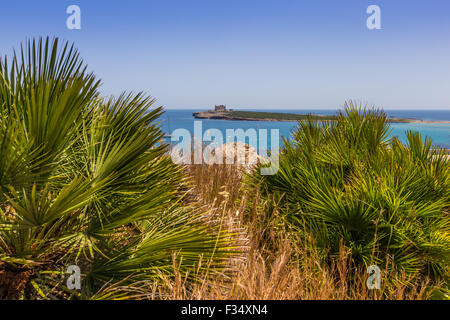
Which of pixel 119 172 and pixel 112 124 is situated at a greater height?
pixel 112 124

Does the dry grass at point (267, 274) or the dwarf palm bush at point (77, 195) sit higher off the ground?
the dwarf palm bush at point (77, 195)

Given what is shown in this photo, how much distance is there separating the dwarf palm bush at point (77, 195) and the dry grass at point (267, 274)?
7.0 inches

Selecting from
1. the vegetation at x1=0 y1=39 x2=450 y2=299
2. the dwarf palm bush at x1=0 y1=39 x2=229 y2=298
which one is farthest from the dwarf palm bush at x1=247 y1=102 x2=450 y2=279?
the dwarf palm bush at x1=0 y1=39 x2=229 y2=298

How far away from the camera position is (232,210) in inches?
169

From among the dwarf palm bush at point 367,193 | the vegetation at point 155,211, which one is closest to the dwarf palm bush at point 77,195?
the vegetation at point 155,211

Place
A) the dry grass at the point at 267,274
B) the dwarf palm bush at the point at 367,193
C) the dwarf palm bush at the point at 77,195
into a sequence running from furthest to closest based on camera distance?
1. the dwarf palm bush at the point at 367,193
2. the dry grass at the point at 267,274
3. the dwarf palm bush at the point at 77,195

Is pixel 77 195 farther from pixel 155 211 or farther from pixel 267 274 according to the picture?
pixel 267 274

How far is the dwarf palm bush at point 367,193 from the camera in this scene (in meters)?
3.12

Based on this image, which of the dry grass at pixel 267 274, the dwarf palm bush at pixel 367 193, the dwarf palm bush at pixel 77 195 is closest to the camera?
the dwarf palm bush at pixel 77 195

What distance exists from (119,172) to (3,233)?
657 millimetres

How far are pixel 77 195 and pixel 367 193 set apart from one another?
233 centimetres

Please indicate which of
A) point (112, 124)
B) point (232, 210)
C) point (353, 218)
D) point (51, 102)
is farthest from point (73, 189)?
point (232, 210)

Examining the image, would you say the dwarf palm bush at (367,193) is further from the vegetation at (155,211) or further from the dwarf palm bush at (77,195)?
the dwarf palm bush at (77,195)
